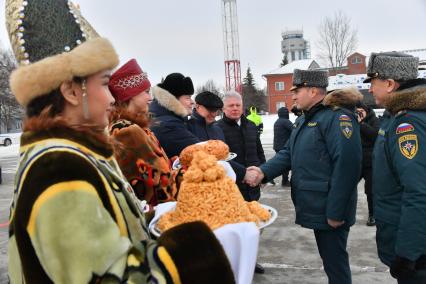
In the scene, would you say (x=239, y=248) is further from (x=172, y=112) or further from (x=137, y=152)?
(x=172, y=112)

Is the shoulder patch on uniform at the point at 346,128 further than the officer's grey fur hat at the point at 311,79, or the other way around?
the officer's grey fur hat at the point at 311,79

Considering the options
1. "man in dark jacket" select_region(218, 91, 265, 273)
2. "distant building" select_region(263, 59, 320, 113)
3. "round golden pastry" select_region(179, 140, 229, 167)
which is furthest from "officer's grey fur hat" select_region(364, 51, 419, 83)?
"distant building" select_region(263, 59, 320, 113)

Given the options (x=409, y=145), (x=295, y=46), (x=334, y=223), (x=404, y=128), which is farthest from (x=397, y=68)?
(x=295, y=46)

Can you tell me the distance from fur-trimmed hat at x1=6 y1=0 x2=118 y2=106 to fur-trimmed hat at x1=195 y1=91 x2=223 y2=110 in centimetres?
287

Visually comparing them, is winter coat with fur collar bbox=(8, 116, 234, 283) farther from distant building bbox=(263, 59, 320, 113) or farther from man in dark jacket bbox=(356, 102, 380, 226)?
distant building bbox=(263, 59, 320, 113)

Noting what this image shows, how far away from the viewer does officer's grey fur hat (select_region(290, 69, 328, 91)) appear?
362 centimetres

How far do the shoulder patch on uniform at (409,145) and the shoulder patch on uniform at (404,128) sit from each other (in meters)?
0.04

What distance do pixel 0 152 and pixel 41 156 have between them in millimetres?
25136

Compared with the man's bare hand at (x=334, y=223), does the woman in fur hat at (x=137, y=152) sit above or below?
above

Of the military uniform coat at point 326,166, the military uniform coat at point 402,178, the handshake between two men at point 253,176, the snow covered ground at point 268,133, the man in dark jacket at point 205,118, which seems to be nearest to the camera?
the military uniform coat at point 402,178

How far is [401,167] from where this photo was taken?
2574mm

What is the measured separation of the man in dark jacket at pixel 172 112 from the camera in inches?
145

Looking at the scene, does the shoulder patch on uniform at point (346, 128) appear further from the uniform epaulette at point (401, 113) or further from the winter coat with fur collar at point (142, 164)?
the winter coat with fur collar at point (142, 164)

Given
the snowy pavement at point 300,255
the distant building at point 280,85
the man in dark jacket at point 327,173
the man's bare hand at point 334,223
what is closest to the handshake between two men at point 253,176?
the man in dark jacket at point 327,173
